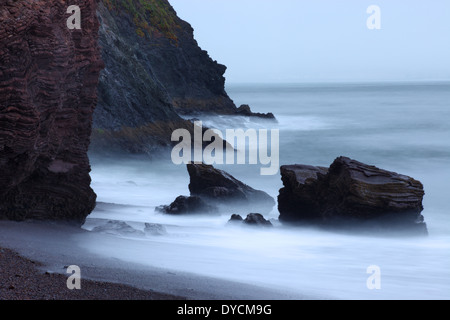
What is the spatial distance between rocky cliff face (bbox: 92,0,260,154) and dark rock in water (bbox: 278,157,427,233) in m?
11.1

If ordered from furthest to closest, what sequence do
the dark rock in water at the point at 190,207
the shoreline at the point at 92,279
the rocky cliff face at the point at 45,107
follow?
the dark rock in water at the point at 190,207, the rocky cliff face at the point at 45,107, the shoreline at the point at 92,279

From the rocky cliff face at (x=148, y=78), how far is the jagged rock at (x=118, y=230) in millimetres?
11520

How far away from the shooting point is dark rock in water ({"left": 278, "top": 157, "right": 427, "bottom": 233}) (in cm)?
1145

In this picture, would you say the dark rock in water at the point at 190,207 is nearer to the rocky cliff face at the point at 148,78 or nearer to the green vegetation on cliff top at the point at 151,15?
the rocky cliff face at the point at 148,78

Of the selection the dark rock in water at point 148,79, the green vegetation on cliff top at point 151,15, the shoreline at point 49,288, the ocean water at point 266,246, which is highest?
the green vegetation on cliff top at point 151,15

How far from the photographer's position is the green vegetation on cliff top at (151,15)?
35.5 metres

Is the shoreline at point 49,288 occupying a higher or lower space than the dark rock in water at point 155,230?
lower

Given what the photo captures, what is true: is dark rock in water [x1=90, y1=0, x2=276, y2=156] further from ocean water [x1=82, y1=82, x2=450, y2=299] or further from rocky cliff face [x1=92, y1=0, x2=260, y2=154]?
ocean water [x1=82, y1=82, x2=450, y2=299]

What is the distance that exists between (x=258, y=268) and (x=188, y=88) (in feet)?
116

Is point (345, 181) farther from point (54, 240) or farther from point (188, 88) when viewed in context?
point (188, 88)

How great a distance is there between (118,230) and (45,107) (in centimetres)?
226

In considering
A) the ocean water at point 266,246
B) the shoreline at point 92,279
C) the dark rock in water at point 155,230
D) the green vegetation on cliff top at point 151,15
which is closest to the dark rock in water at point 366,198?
the ocean water at point 266,246

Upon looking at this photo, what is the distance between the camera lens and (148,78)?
2523 cm

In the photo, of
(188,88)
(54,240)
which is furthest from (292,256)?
(188,88)
